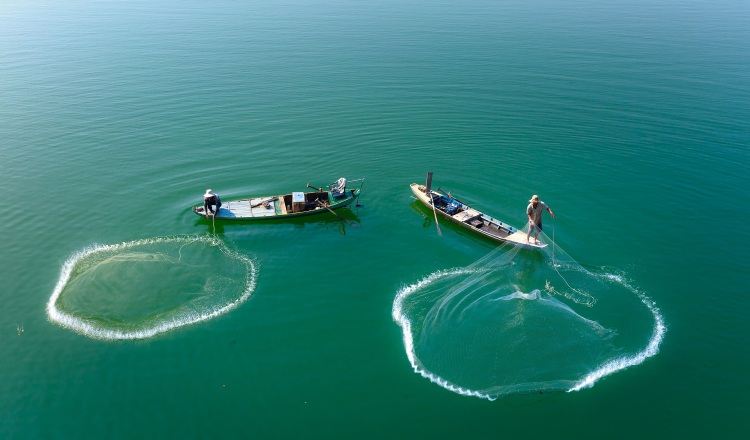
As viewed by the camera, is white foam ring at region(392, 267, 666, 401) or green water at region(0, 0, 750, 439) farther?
white foam ring at region(392, 267, 666, 401)

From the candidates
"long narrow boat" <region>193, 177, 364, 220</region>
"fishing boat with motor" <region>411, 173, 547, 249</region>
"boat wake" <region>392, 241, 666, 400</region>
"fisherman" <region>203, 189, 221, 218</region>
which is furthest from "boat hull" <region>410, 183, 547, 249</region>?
"fisherman" <region>203, 189, 221, 218</region>

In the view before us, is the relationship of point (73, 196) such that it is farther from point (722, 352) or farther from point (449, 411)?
point (722, 352)

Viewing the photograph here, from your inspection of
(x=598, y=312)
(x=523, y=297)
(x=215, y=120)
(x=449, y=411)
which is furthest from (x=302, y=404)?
(x=215, y=120)

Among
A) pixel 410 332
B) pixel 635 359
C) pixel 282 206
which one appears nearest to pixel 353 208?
pixel 282 206

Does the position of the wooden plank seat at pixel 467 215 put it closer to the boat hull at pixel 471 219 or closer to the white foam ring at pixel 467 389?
the boat hull at pixel 471 219

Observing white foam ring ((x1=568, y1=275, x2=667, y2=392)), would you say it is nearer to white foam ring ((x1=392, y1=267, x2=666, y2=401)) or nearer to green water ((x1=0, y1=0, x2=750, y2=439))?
white foam ring ((x1=392, y1=267, x2=666, y2=401))

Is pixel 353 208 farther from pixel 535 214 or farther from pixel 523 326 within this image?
pixel 523 326
